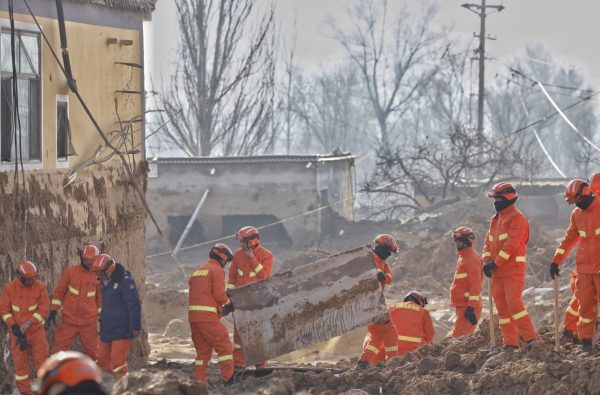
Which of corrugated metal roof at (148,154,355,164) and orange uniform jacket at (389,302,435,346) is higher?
corrugated metal roof at (148,154,355,164)

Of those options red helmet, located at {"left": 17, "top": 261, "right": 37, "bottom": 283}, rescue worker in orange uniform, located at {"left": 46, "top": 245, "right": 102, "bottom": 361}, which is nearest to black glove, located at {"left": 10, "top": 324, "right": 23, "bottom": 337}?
red helmet, located at {"left": 17, "top": 261, "right": 37, "bottom": 283}

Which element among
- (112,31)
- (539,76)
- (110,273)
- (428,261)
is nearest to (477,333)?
(110,273)

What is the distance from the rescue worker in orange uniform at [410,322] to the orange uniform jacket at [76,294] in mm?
3604

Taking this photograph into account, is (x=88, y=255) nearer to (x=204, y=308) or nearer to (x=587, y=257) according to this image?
(x=204, y=308)

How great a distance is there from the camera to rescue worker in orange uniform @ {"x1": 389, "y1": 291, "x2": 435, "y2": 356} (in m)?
14.2

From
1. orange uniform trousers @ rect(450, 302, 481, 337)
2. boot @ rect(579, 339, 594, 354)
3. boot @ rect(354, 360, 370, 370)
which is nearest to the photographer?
boot @ rect(579, 339, 594, 354)

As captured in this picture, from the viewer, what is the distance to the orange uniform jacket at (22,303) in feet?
42.3

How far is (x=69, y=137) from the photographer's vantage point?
15.5 metres

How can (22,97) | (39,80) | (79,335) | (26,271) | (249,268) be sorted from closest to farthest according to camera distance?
1. (26,271)
2. (79,335)
3. (22,97)
4. (39,80)
5. (249,268)

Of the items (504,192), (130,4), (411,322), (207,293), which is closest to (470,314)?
(411,322)

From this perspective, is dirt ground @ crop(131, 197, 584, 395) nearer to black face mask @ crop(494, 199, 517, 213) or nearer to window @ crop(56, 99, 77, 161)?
black face mask @ crop(494, 199, 517, 213)

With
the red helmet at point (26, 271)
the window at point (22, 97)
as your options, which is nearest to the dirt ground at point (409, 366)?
the red helmet at point (26, 271)

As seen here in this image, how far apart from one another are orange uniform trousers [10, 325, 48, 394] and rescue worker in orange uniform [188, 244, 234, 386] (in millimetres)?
1690

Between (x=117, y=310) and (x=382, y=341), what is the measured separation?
322 centimetres
